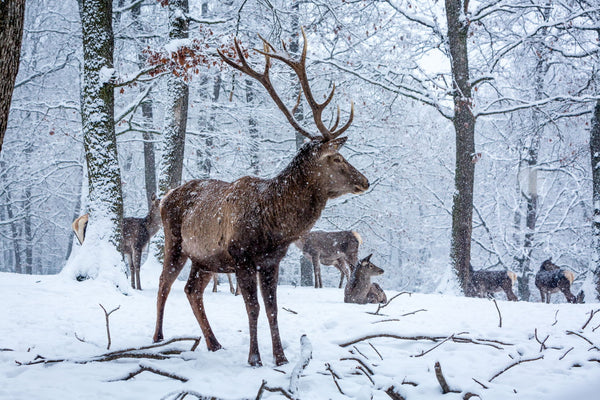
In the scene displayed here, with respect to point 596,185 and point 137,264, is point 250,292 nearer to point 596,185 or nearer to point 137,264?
point 137,264

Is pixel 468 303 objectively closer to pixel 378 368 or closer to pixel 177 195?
pixel 378 368

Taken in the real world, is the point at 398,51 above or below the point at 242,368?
above

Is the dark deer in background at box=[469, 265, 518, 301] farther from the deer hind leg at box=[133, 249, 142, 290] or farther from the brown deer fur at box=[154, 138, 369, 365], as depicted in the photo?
the brown deer fur at box=[154, 138, 369, 365]

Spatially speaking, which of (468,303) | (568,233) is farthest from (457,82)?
(568,233)

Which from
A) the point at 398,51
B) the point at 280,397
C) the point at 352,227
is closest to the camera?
the point at 280,397

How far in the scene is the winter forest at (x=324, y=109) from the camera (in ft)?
23.9

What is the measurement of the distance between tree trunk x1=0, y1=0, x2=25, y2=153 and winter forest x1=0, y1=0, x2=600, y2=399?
0.06 feet

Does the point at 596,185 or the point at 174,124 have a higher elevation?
the point at 174,124

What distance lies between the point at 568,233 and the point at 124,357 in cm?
1920

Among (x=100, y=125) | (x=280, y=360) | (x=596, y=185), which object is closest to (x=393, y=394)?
(x=280, y=360)

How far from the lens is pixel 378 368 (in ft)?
10.3

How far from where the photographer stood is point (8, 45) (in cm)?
232

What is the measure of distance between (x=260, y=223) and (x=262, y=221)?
2cm

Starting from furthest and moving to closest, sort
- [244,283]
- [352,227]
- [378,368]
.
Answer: [352,227]
[244,283]
[378,368]
